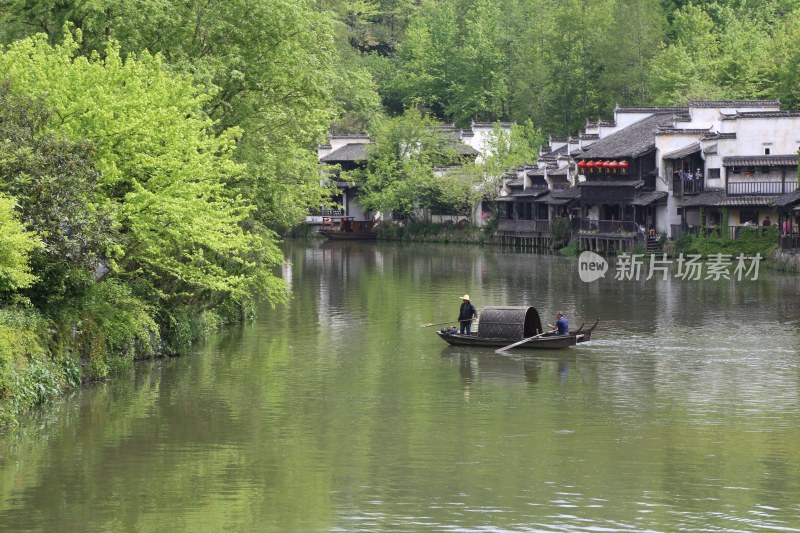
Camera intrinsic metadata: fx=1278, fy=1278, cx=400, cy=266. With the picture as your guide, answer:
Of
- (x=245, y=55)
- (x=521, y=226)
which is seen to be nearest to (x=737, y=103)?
(x=521, y=226)

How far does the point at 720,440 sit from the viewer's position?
28.7 metres

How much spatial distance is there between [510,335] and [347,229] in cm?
8508

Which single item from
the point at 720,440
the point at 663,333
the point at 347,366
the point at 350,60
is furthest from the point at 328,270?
the point at 350,60

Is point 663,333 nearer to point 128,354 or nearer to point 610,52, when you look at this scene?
point 128,354

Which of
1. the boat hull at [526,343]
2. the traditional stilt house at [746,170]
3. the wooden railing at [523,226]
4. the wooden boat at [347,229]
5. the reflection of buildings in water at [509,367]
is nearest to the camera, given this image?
the reflection of buildings in water at [509,367]

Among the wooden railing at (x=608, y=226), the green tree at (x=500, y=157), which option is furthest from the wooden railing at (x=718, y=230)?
the green tree at (x=500, y=157)

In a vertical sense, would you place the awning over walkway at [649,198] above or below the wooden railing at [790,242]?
above

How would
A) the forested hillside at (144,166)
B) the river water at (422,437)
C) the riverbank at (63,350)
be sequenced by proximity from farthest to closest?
the forested hillside at (144,166)
the riverbank at (63,350)
the river water at (422,437)

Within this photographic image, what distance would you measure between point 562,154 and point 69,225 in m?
87.2

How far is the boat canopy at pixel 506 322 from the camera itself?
4259cm

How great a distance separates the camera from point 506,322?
4281cm

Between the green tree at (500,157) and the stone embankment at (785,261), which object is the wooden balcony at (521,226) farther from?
the stone embankment at (785,261)

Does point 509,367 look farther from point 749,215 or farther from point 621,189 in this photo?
point 621,189

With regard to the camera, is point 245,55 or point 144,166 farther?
point 245,55
